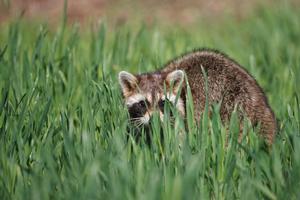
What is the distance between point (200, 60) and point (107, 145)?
1.93 meters

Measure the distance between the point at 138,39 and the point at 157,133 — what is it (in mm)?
3435

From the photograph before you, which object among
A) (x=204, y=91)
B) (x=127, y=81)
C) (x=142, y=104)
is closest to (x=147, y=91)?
(x=142, y=104)

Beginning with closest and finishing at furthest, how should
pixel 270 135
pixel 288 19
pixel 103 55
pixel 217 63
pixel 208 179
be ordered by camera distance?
1. pixel 208 179
2. pixel 270 135
3. pixel 217 63
4. pixel 103 55
5. pixel 288 19

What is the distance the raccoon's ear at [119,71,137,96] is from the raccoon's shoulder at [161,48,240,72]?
18.1 inches

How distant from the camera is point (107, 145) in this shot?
4.73 metres

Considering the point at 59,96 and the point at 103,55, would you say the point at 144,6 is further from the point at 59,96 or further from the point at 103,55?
the point at 59,96

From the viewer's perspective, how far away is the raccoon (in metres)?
5.82

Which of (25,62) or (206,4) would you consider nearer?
(25,62)

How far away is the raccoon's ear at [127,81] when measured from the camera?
6121mm

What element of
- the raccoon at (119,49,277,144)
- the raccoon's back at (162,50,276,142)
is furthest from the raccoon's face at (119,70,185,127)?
the raccoon's back at (162,50,276,142)

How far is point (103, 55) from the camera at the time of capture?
23.2 feet

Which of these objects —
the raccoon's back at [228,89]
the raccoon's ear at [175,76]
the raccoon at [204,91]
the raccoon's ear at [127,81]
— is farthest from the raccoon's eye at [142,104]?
the raccoon's back at [228,89]

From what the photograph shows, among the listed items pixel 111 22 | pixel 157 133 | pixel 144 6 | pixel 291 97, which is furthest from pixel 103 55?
pixel 144 6

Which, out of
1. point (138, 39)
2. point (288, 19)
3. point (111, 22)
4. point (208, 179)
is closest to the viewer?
point (208, 179)
